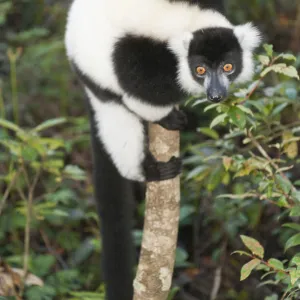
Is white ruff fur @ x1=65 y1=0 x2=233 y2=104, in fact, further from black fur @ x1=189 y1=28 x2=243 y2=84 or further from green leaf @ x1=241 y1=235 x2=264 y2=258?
green leaf @ x1=241 y1=235 x2=264 y2=258

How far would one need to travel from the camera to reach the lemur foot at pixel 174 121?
10.9ft

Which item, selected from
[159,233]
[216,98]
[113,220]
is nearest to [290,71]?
[216,98]

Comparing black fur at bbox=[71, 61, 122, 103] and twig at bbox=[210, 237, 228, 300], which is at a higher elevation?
black fur at bbox=[71, 61, 122, 103]

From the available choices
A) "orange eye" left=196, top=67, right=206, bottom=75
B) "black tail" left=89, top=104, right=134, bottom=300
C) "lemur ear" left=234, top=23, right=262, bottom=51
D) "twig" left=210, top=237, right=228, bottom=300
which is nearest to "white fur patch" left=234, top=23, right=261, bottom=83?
"lemur ear" left=234, top=23, right=262, bottom=51

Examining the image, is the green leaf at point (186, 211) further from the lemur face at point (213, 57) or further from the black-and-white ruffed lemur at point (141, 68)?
the lemur face at point (213, 57)

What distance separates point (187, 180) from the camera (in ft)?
15.5

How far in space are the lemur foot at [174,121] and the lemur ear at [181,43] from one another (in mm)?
372

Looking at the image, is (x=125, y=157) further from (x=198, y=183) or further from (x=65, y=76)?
(x=65, y=76)

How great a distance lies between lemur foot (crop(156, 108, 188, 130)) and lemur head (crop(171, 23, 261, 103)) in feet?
0.57

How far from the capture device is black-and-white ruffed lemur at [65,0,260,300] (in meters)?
3.24

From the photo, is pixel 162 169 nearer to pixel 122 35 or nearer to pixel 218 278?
pixel 122 35

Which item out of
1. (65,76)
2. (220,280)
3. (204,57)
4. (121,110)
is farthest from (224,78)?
(65,76)

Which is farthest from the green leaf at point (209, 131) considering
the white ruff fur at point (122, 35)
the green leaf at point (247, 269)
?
the green leaf at point (247, 269)

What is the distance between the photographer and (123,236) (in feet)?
12.5
